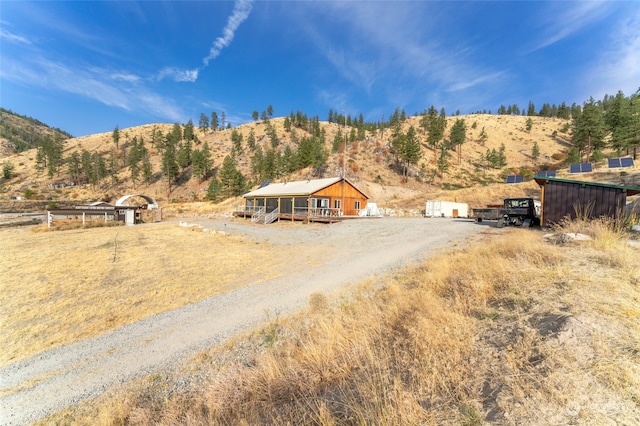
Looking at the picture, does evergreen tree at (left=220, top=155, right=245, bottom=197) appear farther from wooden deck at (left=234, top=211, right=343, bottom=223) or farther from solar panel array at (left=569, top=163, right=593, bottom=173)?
solar panel array at (left=569, top=163, right=593, bottom=173)

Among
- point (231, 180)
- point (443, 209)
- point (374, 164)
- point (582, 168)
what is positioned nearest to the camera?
point (443, 209)

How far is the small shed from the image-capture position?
48.1 ft

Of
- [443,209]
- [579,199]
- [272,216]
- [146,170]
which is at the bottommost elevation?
[272,216]

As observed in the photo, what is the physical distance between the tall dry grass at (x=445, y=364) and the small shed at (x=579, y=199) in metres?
11.3

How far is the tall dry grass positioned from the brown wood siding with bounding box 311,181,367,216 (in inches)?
1024

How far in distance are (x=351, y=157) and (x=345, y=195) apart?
32202mm

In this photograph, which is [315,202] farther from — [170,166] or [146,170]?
[146,170]

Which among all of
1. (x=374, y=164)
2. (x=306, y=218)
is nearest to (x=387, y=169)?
(x=374, y=164)

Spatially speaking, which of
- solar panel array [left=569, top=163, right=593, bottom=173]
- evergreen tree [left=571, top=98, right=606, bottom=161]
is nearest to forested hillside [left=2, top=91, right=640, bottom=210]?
evergreen tree [left=571, top=98, right=606, bottom=161]

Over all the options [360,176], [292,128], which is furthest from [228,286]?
[292,128]

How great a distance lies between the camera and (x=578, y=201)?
51.3 feet

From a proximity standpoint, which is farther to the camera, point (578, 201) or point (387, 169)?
point (387, 169)

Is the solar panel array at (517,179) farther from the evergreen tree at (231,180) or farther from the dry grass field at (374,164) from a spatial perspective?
the evergreen tree at (231,180)

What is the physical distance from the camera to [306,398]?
3527 mm
